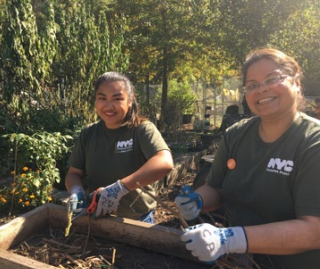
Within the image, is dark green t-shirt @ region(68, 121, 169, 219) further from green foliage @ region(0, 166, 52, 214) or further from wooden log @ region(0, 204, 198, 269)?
green foliage @ region(0, 166, 52, 214)

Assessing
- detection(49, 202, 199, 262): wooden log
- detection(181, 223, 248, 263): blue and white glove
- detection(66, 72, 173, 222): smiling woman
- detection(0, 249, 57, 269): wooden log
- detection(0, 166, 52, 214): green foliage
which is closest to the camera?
detection(181, 223, 248, 263): blue and white glove

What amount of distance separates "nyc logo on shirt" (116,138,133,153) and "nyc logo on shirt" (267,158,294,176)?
101 centimetres

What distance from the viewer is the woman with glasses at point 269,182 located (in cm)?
136

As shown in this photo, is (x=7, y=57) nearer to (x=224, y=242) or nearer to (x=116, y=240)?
(x=116, y=240)

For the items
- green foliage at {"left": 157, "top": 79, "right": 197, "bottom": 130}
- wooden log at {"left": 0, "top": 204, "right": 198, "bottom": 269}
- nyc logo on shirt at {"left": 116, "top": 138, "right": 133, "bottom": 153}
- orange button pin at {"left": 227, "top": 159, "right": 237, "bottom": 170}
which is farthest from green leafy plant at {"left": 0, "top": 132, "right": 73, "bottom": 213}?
green foliage at {"left": 157, "top": 79, "right": 197, "bottom": 130}

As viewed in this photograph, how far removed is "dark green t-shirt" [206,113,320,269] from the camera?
1.42m

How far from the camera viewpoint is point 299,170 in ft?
4.78

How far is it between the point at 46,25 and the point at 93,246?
402cm

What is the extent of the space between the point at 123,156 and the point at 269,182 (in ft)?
3.47

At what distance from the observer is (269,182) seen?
1.58 meters

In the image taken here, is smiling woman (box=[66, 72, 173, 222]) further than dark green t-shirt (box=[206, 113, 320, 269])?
Yes

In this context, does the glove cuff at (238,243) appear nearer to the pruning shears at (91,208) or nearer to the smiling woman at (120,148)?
the smiling woman at (120,148)

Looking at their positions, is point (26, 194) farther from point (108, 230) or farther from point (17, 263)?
point (17, 263)

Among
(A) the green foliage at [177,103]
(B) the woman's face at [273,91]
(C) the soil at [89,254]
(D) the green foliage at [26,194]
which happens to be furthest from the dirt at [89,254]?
(A) the green foliage at [177,103]
